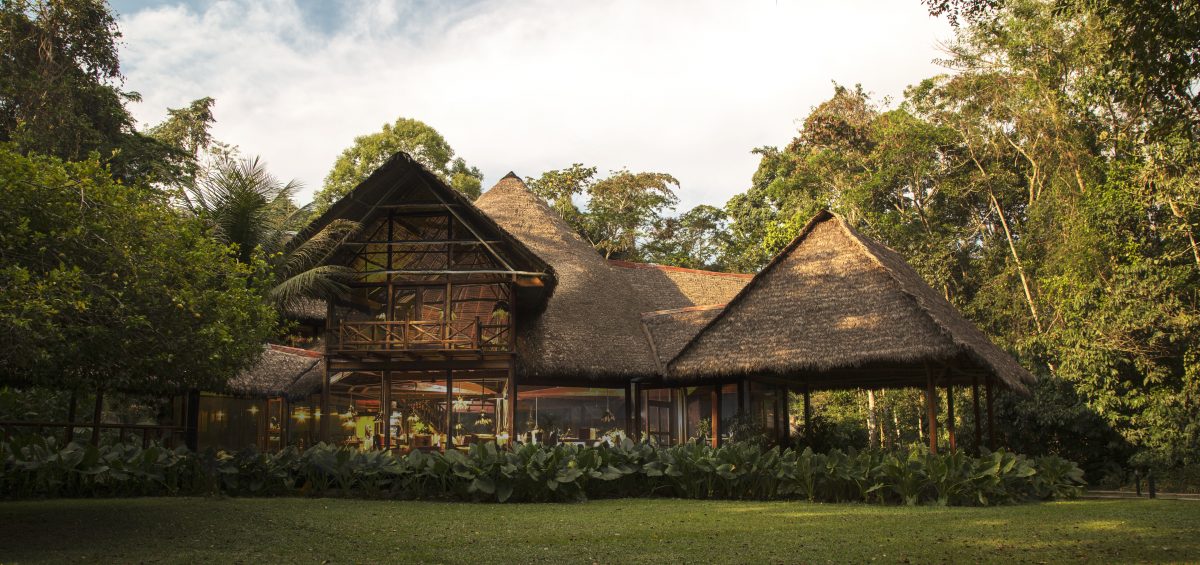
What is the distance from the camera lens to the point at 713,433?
49.6 ft

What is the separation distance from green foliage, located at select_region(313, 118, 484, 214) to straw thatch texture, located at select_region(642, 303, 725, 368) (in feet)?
45.4

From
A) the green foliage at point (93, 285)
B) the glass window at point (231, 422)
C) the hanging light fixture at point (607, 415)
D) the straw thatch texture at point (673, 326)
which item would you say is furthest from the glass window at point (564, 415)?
the green foliage at point (93, 285)

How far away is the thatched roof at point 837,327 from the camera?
13.5 m

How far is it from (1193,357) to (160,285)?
16.7 metres

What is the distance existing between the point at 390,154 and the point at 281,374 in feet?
46.4

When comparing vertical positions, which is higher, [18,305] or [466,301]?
[466,301]

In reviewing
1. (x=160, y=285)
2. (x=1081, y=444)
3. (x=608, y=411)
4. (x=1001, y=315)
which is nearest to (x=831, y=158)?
(x=1001, y=315)

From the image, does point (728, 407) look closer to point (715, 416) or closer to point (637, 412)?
point (715, 416)

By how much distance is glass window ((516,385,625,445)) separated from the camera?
16109 millimetres

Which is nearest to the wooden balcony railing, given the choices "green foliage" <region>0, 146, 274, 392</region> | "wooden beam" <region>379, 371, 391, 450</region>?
"wooden beam" <region>379, 371, 391, 450</region>

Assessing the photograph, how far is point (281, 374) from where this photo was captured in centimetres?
1772

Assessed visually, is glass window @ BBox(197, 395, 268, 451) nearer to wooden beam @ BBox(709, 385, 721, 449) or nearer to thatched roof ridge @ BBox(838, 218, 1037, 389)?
wooden beam @ BBox(709, 385, 721, 449)

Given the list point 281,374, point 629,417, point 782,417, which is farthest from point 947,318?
point 281,374

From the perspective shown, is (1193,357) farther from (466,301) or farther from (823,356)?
(466,301)
